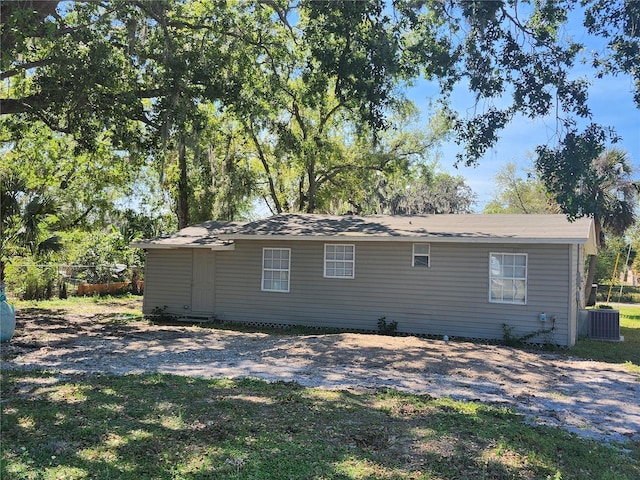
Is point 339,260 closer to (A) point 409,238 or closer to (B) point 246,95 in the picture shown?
(A) point 409,238

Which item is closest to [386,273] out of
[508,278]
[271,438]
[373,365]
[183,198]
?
[508,278]

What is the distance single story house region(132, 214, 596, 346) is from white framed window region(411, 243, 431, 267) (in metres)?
0.02

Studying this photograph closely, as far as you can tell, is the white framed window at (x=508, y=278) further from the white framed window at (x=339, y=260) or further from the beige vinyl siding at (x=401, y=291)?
the white framed window at (x=339, y=260)

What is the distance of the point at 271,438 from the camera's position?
14.4 ft

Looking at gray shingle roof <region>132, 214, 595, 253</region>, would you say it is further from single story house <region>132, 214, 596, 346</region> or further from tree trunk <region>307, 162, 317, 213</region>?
tree trunk <region>307, 162, 317, 213</region>

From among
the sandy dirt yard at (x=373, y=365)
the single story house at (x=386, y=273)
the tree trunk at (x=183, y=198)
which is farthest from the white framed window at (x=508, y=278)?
the tree trunk at (x=183, y=198)

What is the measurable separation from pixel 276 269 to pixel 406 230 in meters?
3.65

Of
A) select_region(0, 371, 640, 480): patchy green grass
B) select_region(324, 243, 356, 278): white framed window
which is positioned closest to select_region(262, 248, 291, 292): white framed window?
select_region(324, 243, 356, 278): white framed window

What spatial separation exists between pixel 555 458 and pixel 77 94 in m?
10.2

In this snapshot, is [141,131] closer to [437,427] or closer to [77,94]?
[77,94]

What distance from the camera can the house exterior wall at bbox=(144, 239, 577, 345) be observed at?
11.0 meters

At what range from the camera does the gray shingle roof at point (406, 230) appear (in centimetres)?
1112

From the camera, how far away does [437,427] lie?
4.86m

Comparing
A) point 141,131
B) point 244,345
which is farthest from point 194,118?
point 244,345
